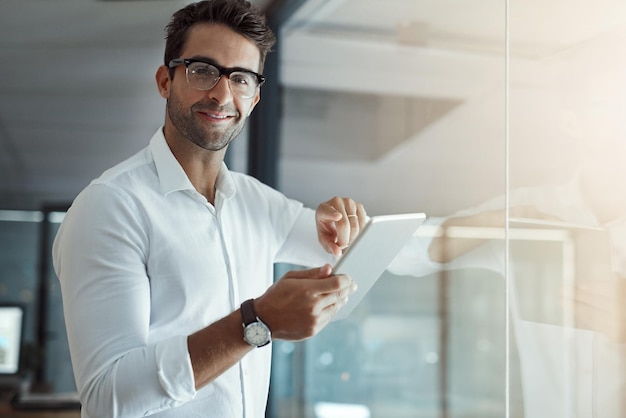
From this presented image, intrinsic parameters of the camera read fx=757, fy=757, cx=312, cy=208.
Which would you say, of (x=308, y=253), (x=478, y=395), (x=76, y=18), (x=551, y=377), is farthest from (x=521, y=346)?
(x=76, y=18)

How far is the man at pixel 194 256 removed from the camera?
1214 mm

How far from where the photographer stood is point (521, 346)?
1640 millimetres

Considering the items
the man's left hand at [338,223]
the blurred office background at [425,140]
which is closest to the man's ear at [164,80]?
the man's left hand at [338,223]

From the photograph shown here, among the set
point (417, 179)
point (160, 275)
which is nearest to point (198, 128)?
point (160, 275)

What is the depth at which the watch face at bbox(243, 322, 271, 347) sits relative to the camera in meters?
1.20

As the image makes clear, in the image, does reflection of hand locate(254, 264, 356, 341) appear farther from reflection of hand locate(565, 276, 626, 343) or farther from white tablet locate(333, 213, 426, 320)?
reflection of hand locate(565, 276, 626, 343)

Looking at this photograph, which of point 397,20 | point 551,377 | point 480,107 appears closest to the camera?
point 551,377

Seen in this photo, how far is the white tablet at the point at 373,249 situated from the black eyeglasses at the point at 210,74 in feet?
1.40

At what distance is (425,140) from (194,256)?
0.86 m

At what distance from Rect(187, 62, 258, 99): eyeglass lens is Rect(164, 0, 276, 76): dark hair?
79 millimetres

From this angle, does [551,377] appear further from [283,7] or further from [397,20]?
[283,7]

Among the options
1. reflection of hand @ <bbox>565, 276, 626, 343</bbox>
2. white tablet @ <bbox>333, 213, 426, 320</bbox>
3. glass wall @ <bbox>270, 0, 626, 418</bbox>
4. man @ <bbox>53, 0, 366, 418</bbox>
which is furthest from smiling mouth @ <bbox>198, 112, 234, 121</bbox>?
reflection of hand @ <bbox>565, 276, 626, 343</bbox>

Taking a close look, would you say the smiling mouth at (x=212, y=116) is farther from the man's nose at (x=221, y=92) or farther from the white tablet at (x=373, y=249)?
the white tablet at (x=373, y=249)

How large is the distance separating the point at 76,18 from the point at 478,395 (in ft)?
8.64
